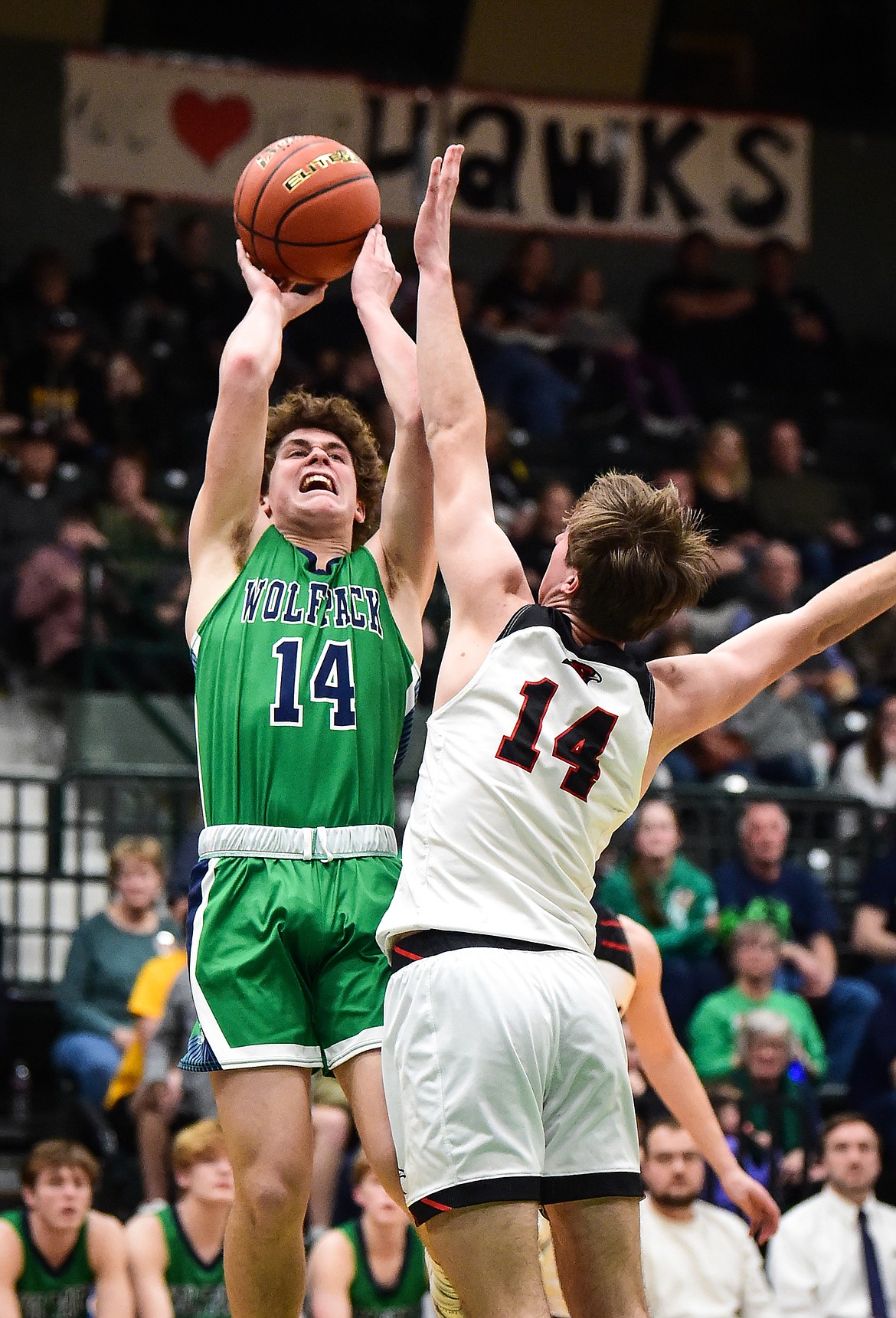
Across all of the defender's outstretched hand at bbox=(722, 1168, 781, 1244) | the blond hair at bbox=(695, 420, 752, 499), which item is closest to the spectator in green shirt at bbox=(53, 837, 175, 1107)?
the defender's outstretched hand at bbox=(722, 1168, 781, 1244)

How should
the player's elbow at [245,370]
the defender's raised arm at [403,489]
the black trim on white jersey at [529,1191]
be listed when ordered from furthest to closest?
the defender's raised arm at [403,489] → the player's elbow at [245,370] → the black trim on white jersey at [529,1191]

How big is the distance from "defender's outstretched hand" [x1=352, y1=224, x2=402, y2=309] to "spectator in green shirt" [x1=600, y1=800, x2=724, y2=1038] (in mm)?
4760

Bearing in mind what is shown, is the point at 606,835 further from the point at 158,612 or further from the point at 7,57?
the point at 7,57

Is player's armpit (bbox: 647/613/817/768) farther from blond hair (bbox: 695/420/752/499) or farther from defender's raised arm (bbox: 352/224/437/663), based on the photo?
blond hair (bbox: 695/420/752/499)

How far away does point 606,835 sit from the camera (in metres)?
4.11

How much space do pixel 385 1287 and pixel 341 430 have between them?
408 cm

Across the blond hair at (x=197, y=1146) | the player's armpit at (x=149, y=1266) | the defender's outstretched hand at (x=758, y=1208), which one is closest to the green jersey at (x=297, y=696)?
the defender's outstretched hand at (x=758, y=1208)

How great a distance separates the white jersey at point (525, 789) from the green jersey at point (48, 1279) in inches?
155

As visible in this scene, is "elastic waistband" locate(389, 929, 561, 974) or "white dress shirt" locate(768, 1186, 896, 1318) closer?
"elastic waistband" locate(389, 929, 561, 974)

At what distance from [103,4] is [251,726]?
1212 cm

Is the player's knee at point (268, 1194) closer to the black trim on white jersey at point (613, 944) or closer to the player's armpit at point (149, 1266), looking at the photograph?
the black trim on white jersey at point (613, 944)

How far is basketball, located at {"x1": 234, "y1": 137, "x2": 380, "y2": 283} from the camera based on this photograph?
4852 mm

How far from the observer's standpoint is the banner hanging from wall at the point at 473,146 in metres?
13.4

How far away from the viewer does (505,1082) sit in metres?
3.70
